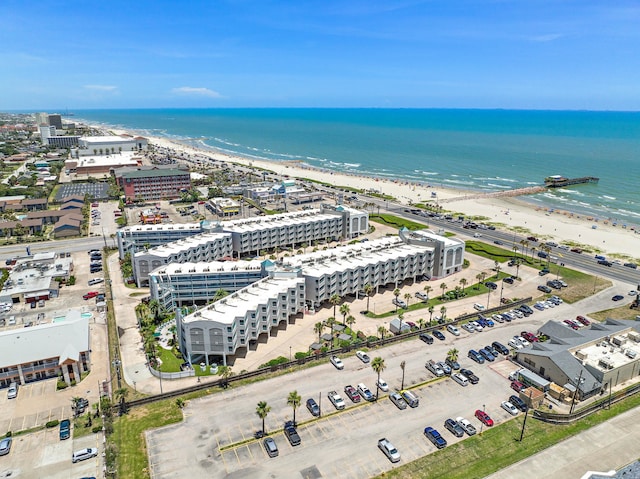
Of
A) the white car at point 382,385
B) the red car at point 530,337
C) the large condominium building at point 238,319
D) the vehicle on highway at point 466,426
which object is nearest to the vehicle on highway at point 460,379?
the vehicle on highway at point 466,426

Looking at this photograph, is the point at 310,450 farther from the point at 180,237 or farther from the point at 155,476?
the point at 180,237

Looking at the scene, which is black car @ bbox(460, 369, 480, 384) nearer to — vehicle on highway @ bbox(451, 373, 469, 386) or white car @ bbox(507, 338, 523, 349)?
vehicle on highway @ bbox(451, 373, 469, 386)

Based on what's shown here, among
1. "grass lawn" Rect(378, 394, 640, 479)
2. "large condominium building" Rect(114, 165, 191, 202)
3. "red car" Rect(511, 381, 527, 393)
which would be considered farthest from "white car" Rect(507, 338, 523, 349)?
"large condominium building" Rect(114, 165, 191, 202)

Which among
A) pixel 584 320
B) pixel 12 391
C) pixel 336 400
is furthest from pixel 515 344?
pixel 12 391

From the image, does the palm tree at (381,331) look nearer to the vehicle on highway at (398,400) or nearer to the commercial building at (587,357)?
the vehicle on highway at (398,400)

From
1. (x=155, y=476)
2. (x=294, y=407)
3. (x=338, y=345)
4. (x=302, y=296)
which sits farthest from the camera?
(x=302, y=296)

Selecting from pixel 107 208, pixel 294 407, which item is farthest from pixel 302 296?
pixel 107 208
